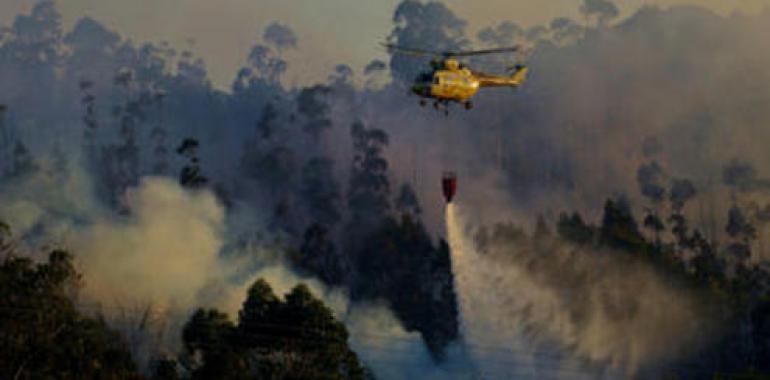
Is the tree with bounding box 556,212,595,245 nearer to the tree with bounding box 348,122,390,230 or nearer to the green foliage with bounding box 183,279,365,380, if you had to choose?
the tree with bounding box 348,122,390,230

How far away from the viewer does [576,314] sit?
147000 millimetres

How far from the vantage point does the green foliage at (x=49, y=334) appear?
7850cm

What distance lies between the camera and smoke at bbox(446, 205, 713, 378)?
465ft

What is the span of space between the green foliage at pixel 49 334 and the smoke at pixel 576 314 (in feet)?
184

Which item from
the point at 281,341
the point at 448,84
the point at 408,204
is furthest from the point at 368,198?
the point at 448,84

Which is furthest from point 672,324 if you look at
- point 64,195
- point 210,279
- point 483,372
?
point 64,195

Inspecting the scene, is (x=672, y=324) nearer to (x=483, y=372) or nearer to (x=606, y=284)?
(x=606, y=284)

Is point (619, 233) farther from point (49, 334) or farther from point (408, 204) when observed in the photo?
point (49, 334)

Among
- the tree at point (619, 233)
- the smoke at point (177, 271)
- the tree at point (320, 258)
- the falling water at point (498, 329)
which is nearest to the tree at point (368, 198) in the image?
the smoke at point (177, 271)

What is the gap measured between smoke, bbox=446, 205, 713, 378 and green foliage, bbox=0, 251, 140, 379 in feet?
184

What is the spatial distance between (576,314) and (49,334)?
251 feet

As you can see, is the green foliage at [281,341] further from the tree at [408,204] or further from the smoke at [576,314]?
the tree at [408,204]

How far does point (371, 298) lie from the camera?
15938 centimetres

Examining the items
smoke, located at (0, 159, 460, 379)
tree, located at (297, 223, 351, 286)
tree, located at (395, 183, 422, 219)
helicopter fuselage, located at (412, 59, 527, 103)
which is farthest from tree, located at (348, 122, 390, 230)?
helicopter fuselage, located at (412, 59, 527, 103)
